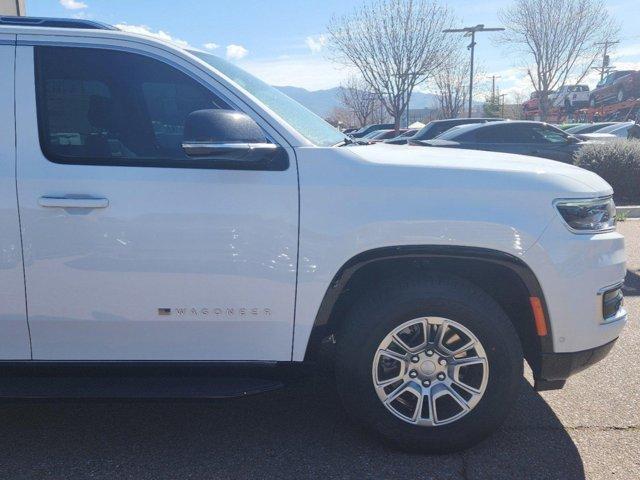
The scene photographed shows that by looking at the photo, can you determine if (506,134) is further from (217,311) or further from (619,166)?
(217,311)

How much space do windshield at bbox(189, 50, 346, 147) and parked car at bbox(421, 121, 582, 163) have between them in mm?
8405

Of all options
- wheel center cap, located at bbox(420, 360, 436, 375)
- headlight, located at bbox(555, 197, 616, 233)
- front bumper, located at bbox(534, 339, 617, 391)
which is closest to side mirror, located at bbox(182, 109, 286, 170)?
wheel center cap, located at bbox(420, 360, 436, 375)

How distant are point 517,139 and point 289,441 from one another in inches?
416

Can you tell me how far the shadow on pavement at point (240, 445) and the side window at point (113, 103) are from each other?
1.22 meters

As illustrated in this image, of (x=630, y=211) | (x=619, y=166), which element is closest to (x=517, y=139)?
(x=619, y=166)

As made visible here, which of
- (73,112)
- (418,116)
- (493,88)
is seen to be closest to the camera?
(73,112)

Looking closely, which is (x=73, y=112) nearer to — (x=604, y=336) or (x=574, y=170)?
(x=574, y=170)

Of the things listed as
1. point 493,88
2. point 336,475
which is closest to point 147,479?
point 336,475

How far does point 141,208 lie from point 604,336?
2338mm

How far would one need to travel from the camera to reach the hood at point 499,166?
2973 mm

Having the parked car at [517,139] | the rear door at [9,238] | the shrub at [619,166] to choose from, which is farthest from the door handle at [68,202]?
the shrub at [619,166]

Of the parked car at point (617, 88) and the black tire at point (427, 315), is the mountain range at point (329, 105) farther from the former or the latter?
the parked car at point (617, 88)

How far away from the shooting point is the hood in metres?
2.97

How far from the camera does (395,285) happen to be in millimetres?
2988
